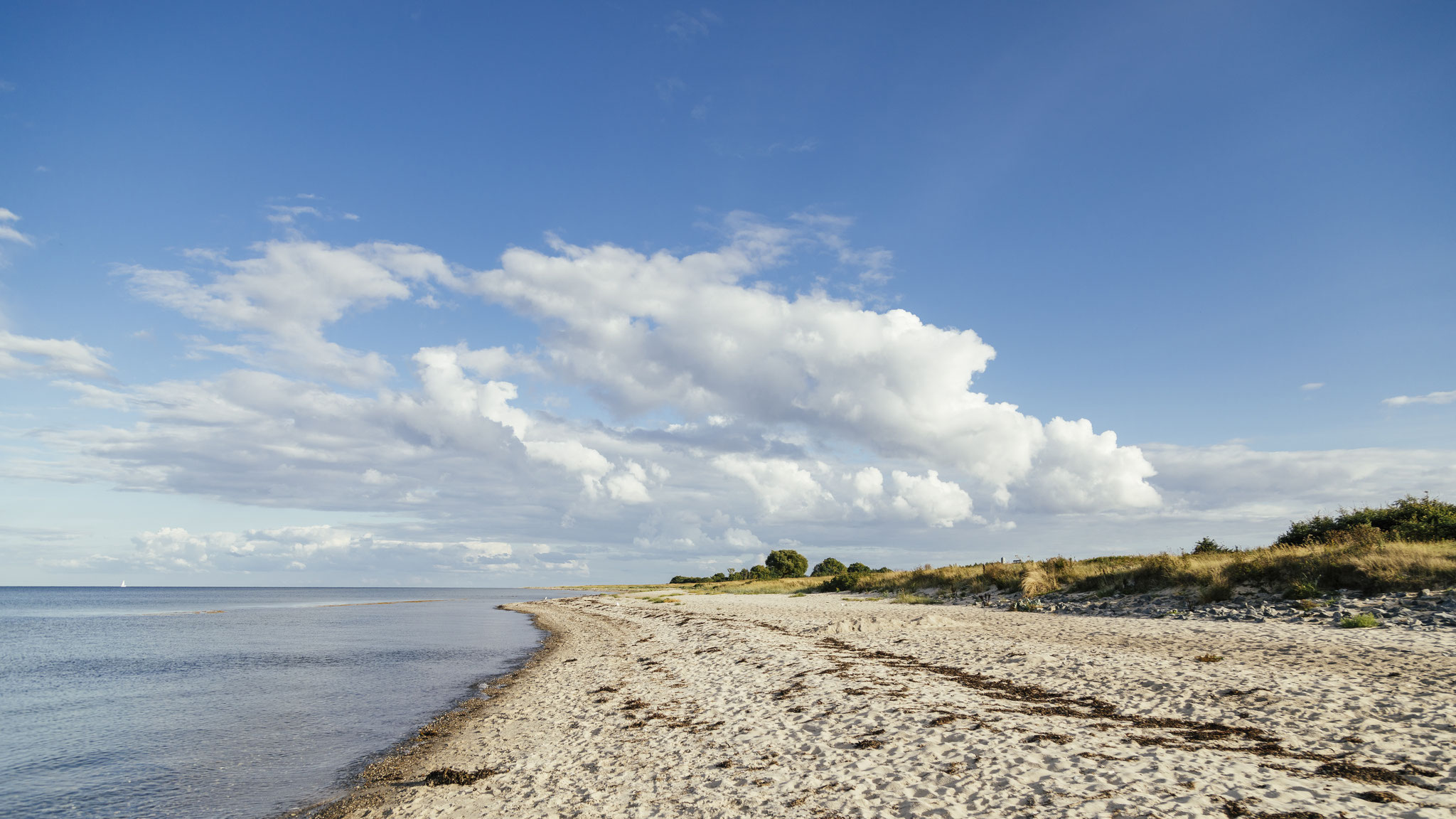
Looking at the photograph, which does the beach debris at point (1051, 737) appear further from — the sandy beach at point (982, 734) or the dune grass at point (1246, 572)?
the dune grass at point (1246, 572)

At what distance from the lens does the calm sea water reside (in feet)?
44.0

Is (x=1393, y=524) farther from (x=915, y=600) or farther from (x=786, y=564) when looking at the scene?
(x=786, y=564)

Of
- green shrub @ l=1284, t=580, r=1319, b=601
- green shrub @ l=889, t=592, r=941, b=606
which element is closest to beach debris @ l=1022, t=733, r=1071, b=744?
green shrub @ l=1284, t=580, r=1319, b=601

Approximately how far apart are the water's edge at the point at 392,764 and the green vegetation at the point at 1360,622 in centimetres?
2614

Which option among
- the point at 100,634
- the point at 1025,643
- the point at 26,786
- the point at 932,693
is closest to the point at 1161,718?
the point at 932,693

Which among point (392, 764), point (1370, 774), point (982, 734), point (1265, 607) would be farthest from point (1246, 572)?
point (392, 764)

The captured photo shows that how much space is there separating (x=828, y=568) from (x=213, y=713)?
80222mm

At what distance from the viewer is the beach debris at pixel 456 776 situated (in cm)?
1202

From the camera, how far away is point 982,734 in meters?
11.4

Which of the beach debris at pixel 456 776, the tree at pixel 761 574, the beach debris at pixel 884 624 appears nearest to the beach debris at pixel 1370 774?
the beach debris at pixel 456 776

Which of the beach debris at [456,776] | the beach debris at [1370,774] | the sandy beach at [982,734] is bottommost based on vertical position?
the beach debris at [456,776]

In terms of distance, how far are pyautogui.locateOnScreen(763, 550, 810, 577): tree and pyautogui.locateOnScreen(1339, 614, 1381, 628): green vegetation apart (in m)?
92.0

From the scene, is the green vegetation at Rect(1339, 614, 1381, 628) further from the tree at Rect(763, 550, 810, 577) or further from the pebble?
the tree at Rect(763, 550, 810, 577)

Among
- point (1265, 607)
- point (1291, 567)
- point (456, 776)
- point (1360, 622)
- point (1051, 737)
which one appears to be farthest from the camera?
point (1291, 567)
